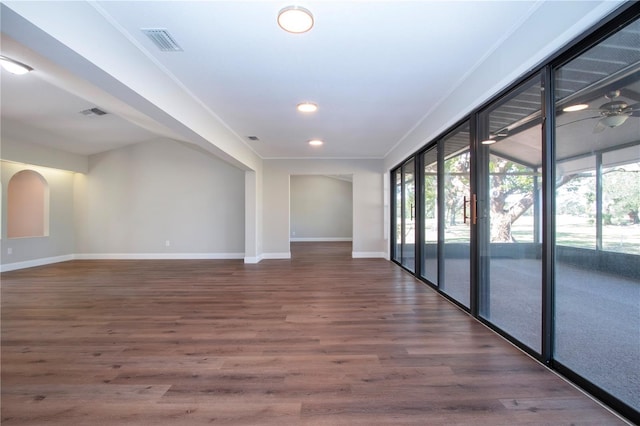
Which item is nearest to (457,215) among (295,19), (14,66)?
(295,19)

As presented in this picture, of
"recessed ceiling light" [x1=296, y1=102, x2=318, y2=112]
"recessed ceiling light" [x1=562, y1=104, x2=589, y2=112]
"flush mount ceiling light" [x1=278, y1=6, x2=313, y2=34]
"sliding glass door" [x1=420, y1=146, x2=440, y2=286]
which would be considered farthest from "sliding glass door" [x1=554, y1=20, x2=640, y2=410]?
"recessed ceiling light" [x1=296, y1=102, x2=318, y2=112]

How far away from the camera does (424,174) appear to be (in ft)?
14.8

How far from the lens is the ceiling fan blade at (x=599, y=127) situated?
1.66 meters

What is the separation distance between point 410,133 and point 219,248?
514 cm

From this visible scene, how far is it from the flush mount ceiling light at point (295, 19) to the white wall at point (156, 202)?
5.34 meters

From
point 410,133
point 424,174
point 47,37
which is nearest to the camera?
point 47,37

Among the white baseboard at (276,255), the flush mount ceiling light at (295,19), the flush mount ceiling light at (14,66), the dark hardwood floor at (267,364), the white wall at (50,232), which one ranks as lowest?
the dark hardwood floor at (267,364)

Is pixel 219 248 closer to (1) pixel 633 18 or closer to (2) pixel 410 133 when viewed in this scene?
(2) pixel 410 133

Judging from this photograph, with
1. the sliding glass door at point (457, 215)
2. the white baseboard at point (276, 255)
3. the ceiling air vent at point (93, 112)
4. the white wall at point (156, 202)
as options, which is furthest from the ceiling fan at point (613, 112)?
the white wall at point (156, 202)

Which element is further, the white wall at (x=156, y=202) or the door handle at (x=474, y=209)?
the white wall at (x=156, y=202)

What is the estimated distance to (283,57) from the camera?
2.51 metres

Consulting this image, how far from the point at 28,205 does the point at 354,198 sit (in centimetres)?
746

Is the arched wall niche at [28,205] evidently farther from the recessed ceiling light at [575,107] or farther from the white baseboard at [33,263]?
the recessed ceiling light at [575,107]

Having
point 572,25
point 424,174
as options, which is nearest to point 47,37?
point 572,25
